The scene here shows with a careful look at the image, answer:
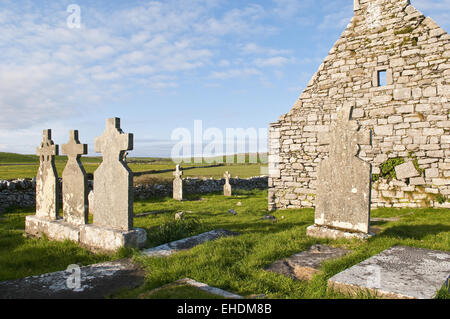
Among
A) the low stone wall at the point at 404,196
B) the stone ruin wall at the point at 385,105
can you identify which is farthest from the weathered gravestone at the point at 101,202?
the low stone wall at the point at 404,196

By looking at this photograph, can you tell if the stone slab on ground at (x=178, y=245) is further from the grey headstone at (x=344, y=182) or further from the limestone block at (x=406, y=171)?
the limestone block at (x=406, y=171)

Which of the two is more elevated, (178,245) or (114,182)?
(114,182)

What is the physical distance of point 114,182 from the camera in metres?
5.37

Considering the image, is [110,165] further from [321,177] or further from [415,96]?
[415,96]

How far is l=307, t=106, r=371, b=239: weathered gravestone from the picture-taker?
17.7 ft

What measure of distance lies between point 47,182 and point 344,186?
639cm

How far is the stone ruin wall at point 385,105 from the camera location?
8.91 meters

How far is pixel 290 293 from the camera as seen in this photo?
3.37 m

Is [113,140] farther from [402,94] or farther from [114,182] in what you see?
[402,94]

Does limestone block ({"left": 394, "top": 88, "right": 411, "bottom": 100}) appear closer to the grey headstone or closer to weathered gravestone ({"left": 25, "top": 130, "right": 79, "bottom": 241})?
the grey headstone

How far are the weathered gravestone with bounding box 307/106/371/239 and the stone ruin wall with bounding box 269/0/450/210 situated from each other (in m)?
4.81

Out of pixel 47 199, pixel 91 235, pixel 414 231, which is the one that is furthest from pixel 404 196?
pixel 47 199

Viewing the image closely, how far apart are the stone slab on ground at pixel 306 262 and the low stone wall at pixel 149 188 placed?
11.5 meters

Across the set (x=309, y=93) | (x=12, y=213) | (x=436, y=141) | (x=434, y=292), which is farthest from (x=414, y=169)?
(x=12, y=213)
